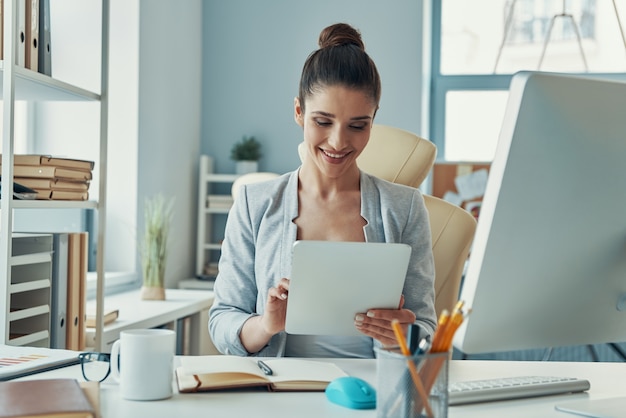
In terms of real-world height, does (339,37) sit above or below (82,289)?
above

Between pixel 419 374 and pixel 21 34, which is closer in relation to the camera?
pixel 419 374

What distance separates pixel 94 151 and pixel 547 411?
270 cm

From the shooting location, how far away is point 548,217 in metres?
0.92

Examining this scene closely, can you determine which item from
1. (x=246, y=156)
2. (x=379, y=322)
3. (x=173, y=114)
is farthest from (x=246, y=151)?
(x=379, y=322)

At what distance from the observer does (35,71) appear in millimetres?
2094

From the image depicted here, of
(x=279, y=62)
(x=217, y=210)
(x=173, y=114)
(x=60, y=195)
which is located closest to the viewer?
(x=60, y=195)

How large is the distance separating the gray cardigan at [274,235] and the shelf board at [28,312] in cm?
60

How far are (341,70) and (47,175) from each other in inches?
35.9

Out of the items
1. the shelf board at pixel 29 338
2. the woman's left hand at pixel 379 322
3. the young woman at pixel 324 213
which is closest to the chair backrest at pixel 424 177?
the young woman at pixel 324 213

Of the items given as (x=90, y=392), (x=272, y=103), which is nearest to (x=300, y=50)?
(x=272, y=103)

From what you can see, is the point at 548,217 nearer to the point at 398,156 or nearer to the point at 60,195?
the point at 398,156

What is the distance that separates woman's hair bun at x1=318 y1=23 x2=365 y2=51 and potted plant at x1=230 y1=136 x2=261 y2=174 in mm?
2474

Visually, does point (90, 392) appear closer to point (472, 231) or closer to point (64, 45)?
point (472, 231)

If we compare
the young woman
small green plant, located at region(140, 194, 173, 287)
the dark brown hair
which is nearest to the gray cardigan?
the young woman
